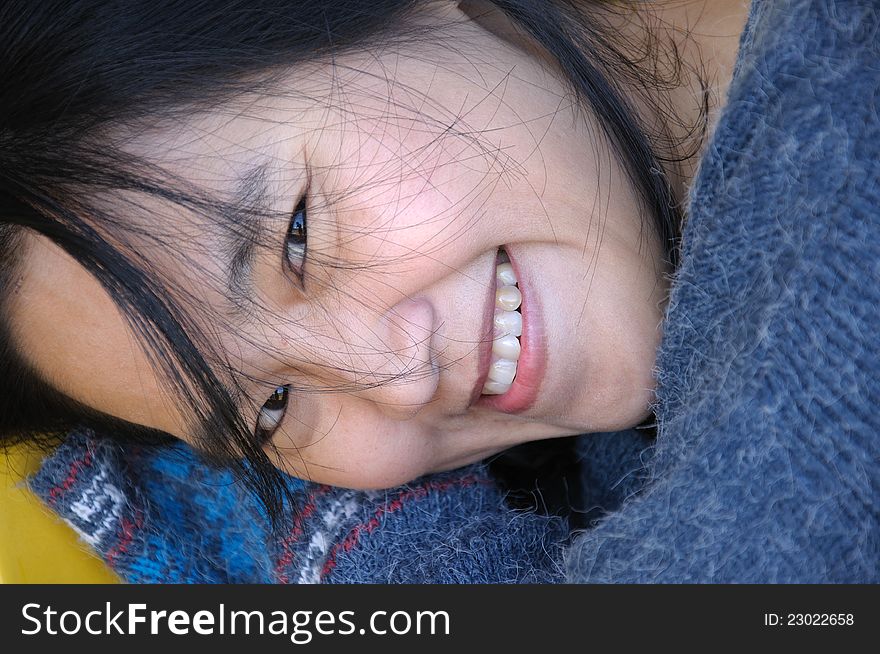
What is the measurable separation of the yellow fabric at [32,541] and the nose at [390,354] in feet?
1.38

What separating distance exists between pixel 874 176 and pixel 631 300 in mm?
231

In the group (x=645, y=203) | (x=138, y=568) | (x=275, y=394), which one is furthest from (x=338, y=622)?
(x=645, y=203)

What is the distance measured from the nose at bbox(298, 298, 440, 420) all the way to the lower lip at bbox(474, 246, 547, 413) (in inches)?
3.7

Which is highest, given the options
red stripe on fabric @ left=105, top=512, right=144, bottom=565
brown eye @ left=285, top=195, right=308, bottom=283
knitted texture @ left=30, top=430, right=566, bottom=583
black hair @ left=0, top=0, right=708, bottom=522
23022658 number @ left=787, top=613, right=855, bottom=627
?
black hair @ left=0, top=0, right=708, bottom=522

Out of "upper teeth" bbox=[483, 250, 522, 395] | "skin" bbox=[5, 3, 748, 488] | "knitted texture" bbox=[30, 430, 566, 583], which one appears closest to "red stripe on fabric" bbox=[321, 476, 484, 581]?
"knitted texture" bbox=[30, 430, 566, 583]

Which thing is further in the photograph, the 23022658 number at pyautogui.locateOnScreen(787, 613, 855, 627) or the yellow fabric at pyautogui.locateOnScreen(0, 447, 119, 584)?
the yellow fabric at pyautogui.locateOnScreen(0, 447, 119, 584)

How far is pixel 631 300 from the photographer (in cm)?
79

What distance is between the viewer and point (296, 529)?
989 mm

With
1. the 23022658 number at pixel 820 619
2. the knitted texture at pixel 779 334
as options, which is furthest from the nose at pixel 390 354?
the 23022658 number at pixel 820 619

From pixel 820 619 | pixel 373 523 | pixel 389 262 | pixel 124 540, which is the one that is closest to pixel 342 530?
pixel 373 523

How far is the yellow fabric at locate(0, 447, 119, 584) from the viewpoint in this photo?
89cm

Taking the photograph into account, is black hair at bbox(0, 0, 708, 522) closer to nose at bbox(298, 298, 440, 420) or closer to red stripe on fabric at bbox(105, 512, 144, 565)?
nose at bbox(298, 298, 440, 420)

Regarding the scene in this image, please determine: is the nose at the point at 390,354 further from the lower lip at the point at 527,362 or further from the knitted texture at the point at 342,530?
the knitted texture at the point at 342,530

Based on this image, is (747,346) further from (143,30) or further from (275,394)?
(143,30)
